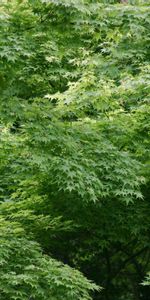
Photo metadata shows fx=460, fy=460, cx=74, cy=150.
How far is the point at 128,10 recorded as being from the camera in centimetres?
501

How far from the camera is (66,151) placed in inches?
209

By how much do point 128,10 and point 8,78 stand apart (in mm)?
1738

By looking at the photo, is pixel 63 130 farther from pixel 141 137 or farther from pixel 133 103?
pixel 133 103

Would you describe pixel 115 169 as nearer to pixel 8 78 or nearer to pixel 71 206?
pixel 71 206

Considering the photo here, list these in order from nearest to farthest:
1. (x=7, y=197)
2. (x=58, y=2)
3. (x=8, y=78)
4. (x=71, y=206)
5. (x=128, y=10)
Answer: (x=58, y=2)
(x=128, y=10)
(x=8, y=78)
(x=71, y=206)
(x=7, y=197)

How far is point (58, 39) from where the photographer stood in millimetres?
5406

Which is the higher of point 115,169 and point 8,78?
point 8,78

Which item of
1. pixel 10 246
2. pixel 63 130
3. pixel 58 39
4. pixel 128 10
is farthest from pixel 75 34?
pixel 10 246

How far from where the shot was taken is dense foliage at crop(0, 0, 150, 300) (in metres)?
4.97

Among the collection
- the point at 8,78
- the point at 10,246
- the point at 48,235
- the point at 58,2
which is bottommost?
the point at 48,235

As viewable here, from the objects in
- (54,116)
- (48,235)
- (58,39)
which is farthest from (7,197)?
(58,39)

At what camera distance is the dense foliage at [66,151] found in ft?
16.3

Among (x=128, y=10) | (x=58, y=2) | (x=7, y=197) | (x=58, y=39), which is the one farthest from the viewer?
(x=7, y=197)

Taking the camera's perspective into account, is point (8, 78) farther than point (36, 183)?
No
